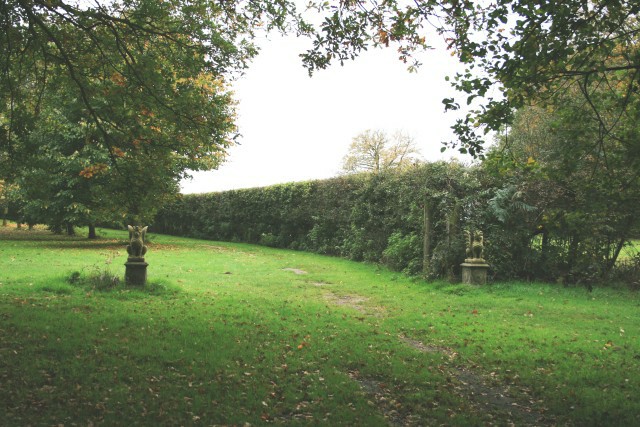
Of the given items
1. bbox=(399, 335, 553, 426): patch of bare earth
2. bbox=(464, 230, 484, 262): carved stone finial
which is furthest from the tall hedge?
bbox=(399, 335, 553, 426): patch of bare earth

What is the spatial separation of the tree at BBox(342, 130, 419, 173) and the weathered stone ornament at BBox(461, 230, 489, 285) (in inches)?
1559

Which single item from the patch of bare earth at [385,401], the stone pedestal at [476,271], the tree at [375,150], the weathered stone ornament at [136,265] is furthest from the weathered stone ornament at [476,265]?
the tree at [375,150]

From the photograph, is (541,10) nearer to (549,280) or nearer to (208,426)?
(208,426)

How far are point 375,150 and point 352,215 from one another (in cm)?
3291

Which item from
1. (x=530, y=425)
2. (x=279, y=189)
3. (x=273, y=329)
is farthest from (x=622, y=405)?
(x=279, y=189)

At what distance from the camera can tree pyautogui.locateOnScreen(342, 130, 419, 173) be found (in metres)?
51.8

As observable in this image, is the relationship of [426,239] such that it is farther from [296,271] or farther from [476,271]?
[296,271]

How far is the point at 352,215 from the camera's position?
20125 mm

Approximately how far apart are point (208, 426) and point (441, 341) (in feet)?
14.9

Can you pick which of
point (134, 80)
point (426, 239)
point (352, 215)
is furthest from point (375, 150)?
point (134, 80)

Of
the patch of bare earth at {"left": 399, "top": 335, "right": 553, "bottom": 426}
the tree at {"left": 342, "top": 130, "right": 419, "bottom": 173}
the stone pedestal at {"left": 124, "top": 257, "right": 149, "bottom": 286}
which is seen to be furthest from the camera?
the tree at {"left": 342, "top": 130, "right": 419, "bottom": 173}

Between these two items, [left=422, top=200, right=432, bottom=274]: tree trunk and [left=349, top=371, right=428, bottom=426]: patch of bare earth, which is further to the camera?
[left=422, top=200, right=432, bottom=274]: tree trunk

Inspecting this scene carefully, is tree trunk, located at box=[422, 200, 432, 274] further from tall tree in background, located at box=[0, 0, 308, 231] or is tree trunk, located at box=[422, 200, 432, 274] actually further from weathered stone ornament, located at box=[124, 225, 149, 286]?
weathered stone ornament, located at box=[124, 225, 149, 286]

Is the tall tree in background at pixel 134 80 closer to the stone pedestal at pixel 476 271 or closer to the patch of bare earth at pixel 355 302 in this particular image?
the patch of bare earth at pixel 355 302
